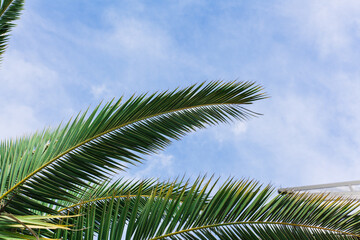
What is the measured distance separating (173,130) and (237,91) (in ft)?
2.21

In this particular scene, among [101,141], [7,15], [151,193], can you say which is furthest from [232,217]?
[7,15]

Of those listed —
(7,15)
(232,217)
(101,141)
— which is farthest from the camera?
(7,15)

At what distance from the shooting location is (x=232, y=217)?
1964mm

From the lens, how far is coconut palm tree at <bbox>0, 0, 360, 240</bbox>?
5.96ft

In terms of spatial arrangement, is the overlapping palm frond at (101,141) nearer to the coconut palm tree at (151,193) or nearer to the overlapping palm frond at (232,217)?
the coconut palm tree at (151,193)

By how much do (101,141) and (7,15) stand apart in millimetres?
2267

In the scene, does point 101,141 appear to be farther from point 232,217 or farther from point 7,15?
point 7,15

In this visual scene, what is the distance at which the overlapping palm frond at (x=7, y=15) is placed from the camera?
143 inches

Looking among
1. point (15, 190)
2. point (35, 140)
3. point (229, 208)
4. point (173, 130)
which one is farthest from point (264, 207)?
point (35, 140)

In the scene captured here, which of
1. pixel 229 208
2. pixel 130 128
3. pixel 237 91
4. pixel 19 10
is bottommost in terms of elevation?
pixel 229 208

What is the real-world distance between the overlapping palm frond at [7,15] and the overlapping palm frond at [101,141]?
126cm

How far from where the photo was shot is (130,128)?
2.72 meters

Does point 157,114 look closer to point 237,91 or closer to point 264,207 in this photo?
point 237,91

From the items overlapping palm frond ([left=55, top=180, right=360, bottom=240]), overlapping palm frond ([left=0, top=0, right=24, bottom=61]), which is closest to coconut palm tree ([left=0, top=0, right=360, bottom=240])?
overlapping palm frond ([left=55, top=180, right=360, bottom=240])
